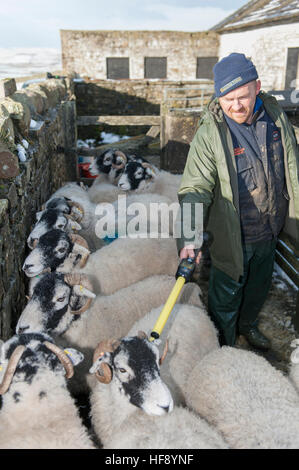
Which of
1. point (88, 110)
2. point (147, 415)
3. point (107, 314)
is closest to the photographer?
point (147, 415)

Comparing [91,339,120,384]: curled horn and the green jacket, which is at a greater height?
the green jacket

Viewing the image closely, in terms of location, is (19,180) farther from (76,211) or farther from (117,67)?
(117,67)

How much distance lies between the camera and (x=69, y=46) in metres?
18.0

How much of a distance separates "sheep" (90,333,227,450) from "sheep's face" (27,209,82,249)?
1758 mm

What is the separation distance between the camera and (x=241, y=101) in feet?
8.68

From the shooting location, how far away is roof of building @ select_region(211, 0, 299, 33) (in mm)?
14258

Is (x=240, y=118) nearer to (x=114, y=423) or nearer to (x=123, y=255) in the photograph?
(x=123, y=255)

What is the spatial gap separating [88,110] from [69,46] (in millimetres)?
8268

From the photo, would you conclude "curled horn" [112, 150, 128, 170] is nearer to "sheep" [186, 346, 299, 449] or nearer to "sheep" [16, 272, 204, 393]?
"sheep" [16, 272, 204, 393]

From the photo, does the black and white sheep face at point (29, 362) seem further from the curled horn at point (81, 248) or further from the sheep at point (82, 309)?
the curled horn at point (81, 248)

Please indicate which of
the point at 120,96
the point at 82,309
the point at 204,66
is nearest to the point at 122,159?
the point at 82,309

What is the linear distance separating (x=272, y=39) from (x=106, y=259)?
14652 millimetres

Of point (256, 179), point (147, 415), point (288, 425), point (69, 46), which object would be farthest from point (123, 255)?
point (69, 46)

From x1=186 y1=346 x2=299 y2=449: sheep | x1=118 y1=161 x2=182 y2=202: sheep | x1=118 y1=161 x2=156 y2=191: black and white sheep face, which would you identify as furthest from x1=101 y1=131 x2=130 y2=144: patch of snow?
x1=186 y1=346 x2=299 y2=449: sheep
